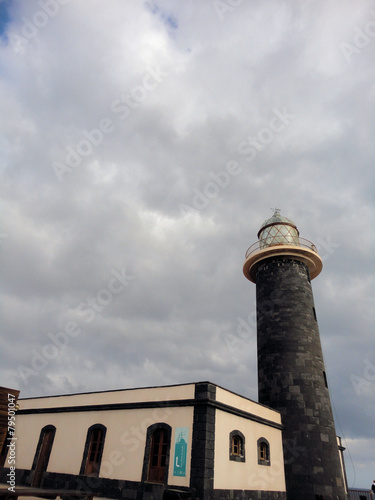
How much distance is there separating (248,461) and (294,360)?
5.32 meters

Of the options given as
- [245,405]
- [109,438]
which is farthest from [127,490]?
[245,405]

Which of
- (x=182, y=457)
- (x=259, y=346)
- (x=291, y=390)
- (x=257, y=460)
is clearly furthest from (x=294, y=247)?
(x=182, y=457)

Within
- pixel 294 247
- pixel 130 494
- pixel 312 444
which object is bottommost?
pixel 130 494

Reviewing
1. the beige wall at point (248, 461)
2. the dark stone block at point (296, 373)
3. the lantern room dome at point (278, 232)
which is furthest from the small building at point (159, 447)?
the lantern room dome at point (278, 232)

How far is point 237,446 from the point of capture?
12898 millimetres

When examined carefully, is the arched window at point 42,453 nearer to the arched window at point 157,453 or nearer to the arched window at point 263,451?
the arched window at point 157,453

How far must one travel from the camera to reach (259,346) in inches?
722

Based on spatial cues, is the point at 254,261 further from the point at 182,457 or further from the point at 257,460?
the point at 182,457

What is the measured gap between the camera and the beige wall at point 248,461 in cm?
1180

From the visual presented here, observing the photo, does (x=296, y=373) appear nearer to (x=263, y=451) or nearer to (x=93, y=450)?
(x=263, y=451)

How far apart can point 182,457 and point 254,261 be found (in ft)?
37.6

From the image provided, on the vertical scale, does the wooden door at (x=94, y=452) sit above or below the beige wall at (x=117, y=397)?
below

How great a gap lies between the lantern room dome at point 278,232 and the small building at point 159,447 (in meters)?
9.17

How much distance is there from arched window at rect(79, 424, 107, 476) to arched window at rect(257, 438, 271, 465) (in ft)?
21.0
